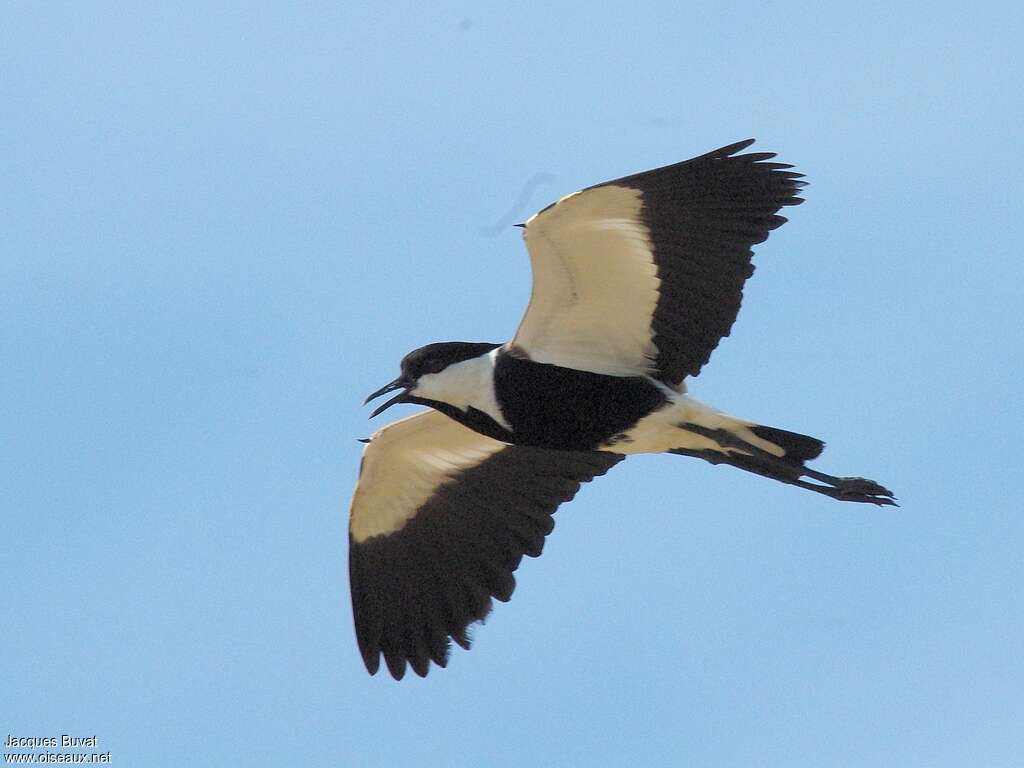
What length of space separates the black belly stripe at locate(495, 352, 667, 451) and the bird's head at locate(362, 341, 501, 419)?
0.30 m

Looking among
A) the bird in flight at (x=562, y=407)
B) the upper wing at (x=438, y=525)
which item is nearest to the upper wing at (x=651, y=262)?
the bird in flight at (x=562, y=407)

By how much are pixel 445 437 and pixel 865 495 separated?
3.32 metres

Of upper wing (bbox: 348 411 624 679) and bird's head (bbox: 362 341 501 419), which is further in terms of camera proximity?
upper wing (bbox: 348 411 624 679)

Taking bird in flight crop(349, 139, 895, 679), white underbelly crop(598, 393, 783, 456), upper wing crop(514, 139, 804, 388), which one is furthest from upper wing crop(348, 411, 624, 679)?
upper wing crop(514, 139, 804, 388)

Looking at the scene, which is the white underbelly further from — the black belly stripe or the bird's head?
the bird's head

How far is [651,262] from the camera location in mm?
13609

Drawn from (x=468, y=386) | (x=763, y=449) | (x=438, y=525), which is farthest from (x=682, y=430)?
(x=438, y=525)

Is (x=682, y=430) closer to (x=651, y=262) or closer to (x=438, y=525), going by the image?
(x=651, y=262)

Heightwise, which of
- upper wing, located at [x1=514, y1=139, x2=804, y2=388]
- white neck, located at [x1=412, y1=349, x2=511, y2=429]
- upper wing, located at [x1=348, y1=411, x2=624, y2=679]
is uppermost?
upper wing, located at [x1=514, y1=139, x2=804, y2=388]

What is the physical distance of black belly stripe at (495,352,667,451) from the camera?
13664 millimetres

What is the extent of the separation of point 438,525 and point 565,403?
1.95m

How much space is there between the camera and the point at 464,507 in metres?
15.1

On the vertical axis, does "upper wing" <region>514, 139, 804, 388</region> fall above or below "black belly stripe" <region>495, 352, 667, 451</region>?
above

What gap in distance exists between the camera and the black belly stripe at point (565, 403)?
13.7m
